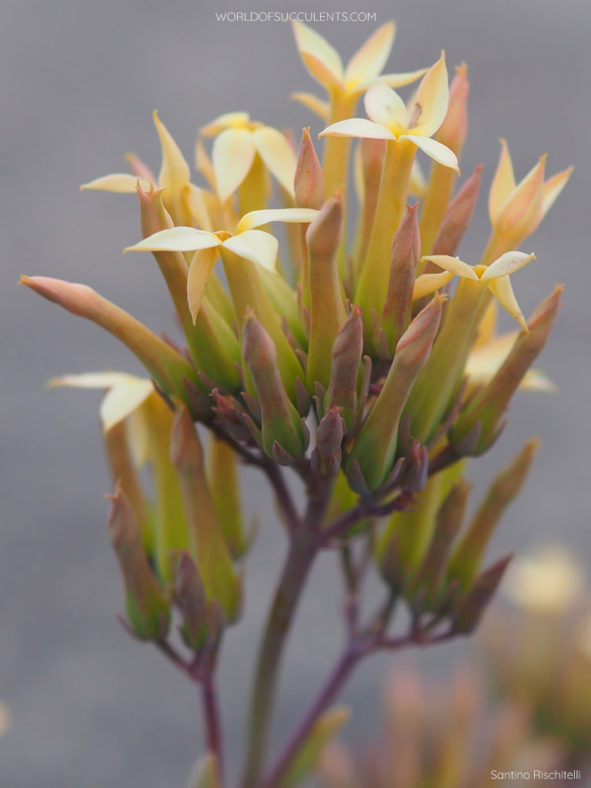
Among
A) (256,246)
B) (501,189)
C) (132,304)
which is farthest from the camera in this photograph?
(132,304)

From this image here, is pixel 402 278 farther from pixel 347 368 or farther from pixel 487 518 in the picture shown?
pixel 487 518

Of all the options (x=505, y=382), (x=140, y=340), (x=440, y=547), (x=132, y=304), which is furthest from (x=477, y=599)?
(x=132, y=304)

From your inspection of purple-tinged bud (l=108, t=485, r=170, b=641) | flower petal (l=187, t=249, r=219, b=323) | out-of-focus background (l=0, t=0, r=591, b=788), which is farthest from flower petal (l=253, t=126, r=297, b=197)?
out-of-focus background (l=0, t=0, r=591, b=788)

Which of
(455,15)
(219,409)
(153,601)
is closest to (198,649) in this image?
(153,601)

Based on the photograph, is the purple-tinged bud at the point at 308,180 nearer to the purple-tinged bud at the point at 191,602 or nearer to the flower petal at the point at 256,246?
the flower petal at the point at 256,246

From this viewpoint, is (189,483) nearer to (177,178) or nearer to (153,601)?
(153,601)

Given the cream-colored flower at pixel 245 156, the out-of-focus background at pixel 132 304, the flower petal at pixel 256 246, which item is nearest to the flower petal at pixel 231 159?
the cream-colored flower at pixel 245 156

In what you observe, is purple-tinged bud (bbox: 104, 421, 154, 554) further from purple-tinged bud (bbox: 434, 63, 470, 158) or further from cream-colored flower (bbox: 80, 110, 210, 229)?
purple-tinged bud (bbox: 434, 63, 470, 158)
